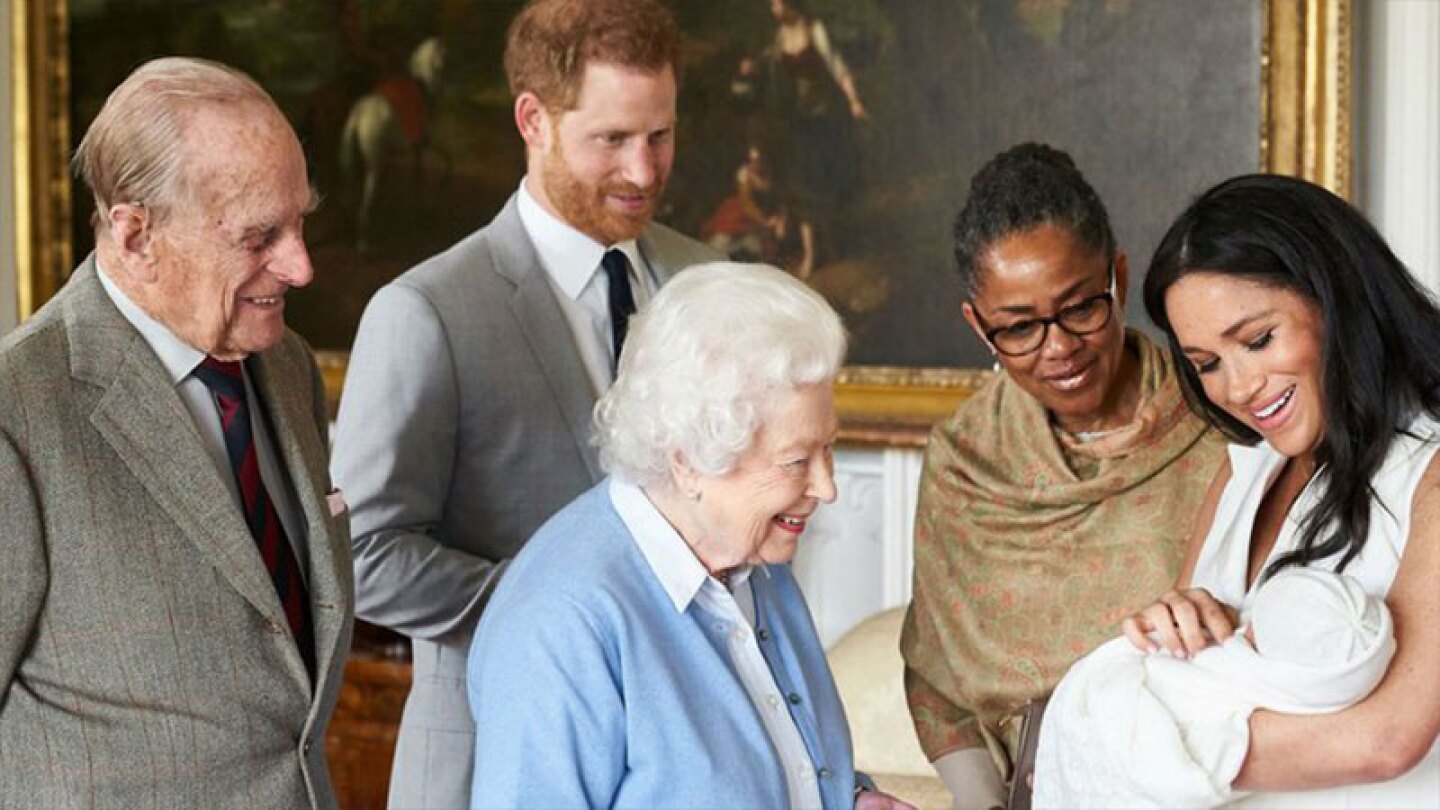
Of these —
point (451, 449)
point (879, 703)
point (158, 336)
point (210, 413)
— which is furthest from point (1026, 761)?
point (879, 703)

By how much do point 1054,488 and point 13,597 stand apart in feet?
5.98

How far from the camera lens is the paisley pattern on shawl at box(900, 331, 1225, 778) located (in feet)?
11.4

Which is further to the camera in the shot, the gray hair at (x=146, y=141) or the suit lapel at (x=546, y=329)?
the suit lapel at (x=546, y=329)

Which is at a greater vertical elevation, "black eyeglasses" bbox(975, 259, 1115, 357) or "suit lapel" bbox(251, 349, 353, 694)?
"black eyeglasses" bbox(975, 259, 1115, 357)

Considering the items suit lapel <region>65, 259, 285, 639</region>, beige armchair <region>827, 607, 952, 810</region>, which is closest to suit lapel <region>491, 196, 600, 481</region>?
suit lapel <region>65, 259, 285, 639</region>

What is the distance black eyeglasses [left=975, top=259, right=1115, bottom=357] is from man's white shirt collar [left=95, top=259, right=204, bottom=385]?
1.41m

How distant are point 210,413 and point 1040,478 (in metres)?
1.50

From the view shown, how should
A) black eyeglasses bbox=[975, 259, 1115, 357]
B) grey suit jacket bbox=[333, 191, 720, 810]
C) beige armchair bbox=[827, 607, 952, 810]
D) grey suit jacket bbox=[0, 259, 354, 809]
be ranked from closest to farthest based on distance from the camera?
grey suit jacket bbox=[0, 259, 354, 809] → black eyeglasses bbox=[975, 259, 1115, 357] → grey suit jacket bbox=[333, 191, 720, 810] → beige armchair bbox=[827, 607, 952, 810]

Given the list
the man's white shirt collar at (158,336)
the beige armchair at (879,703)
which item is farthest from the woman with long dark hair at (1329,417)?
the beige armchair at (879,703)

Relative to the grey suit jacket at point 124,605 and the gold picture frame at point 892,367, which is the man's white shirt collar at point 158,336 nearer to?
the grey suit jacket at point 124,605

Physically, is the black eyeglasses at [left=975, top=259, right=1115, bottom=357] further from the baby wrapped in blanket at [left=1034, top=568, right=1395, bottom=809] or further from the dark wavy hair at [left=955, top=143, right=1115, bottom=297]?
the baby wrapped in blanket at [left=1034, top=568, right=1395, bottom=809]

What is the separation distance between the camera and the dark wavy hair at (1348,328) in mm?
2732

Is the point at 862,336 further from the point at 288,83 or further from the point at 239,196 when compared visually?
the point at 239,196

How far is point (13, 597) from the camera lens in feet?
8.40
